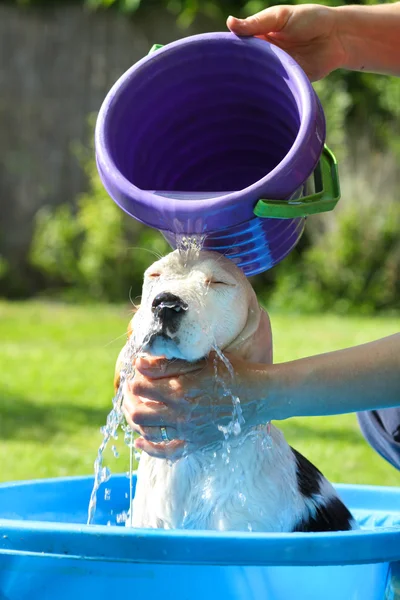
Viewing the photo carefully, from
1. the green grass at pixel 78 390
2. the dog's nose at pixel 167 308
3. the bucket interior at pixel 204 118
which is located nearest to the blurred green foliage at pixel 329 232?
the green grass at pixel 78 390

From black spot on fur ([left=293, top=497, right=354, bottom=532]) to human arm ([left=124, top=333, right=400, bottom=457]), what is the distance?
13.2 inches

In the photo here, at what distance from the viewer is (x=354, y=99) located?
9.58m

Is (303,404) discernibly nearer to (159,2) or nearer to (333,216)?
(333,216)

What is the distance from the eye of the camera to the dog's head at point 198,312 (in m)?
1.99

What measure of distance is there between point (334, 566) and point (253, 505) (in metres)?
0.31

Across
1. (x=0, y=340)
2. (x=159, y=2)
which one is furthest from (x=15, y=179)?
(x=0, y=340)

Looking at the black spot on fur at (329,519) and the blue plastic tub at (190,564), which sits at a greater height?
the black spot on fur at (329,519)

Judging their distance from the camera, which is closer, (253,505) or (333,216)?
(253,505)

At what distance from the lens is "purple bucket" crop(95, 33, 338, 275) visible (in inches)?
82.4

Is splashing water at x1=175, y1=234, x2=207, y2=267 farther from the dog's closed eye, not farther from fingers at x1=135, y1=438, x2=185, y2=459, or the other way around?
fingers at x1=135, y1=438, x2=185, y2=459

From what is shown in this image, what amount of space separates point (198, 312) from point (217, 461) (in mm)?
381

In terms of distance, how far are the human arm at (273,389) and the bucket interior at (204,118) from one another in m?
0.65

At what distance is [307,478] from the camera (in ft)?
7.62

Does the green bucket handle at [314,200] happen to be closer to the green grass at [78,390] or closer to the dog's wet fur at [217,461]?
the dog's wet fur at [217,461]
